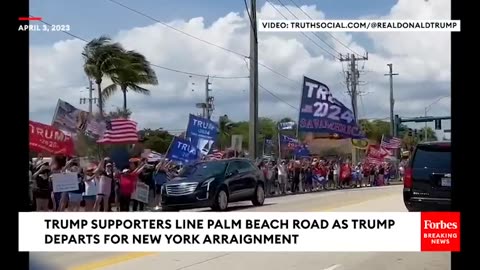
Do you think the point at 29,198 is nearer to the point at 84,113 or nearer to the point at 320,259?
the point at 84,113

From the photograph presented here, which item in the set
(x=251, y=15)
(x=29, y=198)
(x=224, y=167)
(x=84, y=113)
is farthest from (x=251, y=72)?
(x=29, y=198)

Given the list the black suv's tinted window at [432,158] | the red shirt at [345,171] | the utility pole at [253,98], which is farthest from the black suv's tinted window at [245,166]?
the black suv's tinted window at [432,158]

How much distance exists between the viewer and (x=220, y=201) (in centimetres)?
498

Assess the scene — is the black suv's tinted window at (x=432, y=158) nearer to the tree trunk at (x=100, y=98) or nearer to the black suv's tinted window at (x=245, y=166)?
the black suv's tinted window at (x=245, y=166)

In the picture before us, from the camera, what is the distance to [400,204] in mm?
4805

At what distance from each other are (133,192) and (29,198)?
2.22 feet

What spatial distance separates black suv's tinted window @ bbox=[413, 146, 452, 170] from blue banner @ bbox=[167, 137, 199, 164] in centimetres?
135

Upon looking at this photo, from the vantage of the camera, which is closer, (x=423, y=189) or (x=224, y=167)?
(x=423, y=189)

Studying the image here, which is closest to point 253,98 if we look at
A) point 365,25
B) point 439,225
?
point 365,25

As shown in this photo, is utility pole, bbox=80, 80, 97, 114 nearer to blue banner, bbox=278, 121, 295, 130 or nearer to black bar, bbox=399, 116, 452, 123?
blue banner, bbox=278, 121, 295, 130

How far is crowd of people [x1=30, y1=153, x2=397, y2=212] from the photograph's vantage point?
4.64 meters

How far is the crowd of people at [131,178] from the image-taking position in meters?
4.64

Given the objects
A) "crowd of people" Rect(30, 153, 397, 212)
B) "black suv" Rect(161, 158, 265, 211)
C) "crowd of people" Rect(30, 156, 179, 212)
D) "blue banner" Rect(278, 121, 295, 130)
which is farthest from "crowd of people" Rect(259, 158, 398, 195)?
"crowd of people" Rect(30, 156, 179, 212)

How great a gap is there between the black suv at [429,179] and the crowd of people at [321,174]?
0.19 metres
